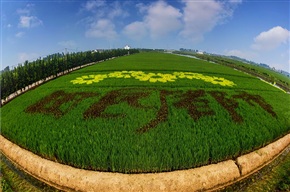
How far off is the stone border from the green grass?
451 mm

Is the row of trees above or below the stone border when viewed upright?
above

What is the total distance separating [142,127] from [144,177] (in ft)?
11.6

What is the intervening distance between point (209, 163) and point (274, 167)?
4.31 m

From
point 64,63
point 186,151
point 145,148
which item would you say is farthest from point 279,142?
point 64,63

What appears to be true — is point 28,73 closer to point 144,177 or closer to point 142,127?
point 142,127

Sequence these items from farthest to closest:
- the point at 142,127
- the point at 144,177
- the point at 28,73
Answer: the point at 28,73, the point at 142,127, the point at 144,177

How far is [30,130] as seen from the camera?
49.1 feet

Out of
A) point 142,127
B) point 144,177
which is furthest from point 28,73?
point 144,177

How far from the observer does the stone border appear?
34.8ft

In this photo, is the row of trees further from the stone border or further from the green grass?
the stone border

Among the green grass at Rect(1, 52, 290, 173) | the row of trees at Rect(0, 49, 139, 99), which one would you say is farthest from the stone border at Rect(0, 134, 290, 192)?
the row of trees at Rect(0, 49, 139, 99)

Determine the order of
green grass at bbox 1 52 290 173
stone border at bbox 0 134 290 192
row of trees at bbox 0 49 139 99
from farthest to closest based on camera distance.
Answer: row of trees at bbox 0 49 139 99
green grass at bbox 1 52 290 173
stone border at bbox 0 134 290 192

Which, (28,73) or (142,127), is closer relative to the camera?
(142,127)

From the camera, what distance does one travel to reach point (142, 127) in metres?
13.7
